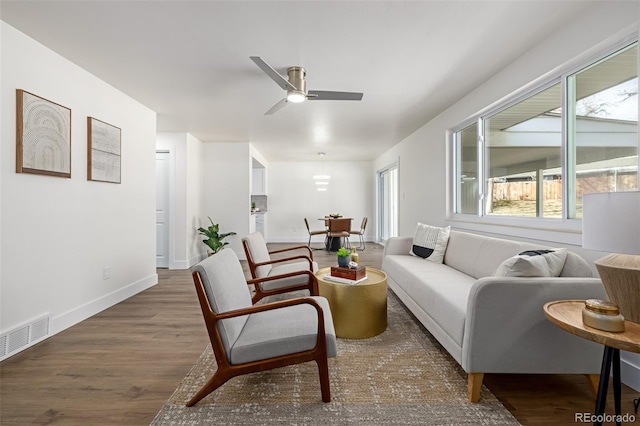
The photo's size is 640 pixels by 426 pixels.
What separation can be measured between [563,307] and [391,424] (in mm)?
1046

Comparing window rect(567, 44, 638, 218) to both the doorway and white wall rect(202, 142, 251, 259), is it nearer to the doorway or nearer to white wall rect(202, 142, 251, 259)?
white wall rect(202, 142, 251, 259)

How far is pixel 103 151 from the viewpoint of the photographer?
3.15 meters

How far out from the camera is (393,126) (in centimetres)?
494

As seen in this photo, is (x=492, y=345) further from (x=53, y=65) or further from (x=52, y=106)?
(x=53, y=65)

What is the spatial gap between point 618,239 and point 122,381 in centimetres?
270

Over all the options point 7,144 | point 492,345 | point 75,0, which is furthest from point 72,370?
point 492,345

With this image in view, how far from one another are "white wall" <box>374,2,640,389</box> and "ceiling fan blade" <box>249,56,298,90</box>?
207 centimetres

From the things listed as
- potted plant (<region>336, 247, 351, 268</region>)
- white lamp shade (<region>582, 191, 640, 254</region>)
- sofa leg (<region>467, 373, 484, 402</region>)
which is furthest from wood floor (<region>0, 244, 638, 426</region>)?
potted plant (<region>336, 247, 351, 268</region>)

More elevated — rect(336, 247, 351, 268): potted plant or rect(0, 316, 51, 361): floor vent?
rect(336, 247, 351, 268): potted plant

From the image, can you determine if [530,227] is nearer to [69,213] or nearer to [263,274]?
[263,274]

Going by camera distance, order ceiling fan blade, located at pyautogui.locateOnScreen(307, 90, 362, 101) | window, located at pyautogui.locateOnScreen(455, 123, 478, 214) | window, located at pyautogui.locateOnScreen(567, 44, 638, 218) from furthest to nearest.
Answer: window, located at pyautogui.locateOnScreen(455, 123, 478, 214), ceiling fan blade, located at pyautogui.locateOnScreen(307, 90, 362, 101), window, located at pyautogui.locateOnScreen(567, 44, 638, 218)

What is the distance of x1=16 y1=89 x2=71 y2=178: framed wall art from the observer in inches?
89.1

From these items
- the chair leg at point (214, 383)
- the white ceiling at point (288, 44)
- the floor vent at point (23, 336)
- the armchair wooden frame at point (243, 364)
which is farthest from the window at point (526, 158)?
the floor vent at point (23, 336)

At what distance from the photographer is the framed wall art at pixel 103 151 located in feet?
9.78
